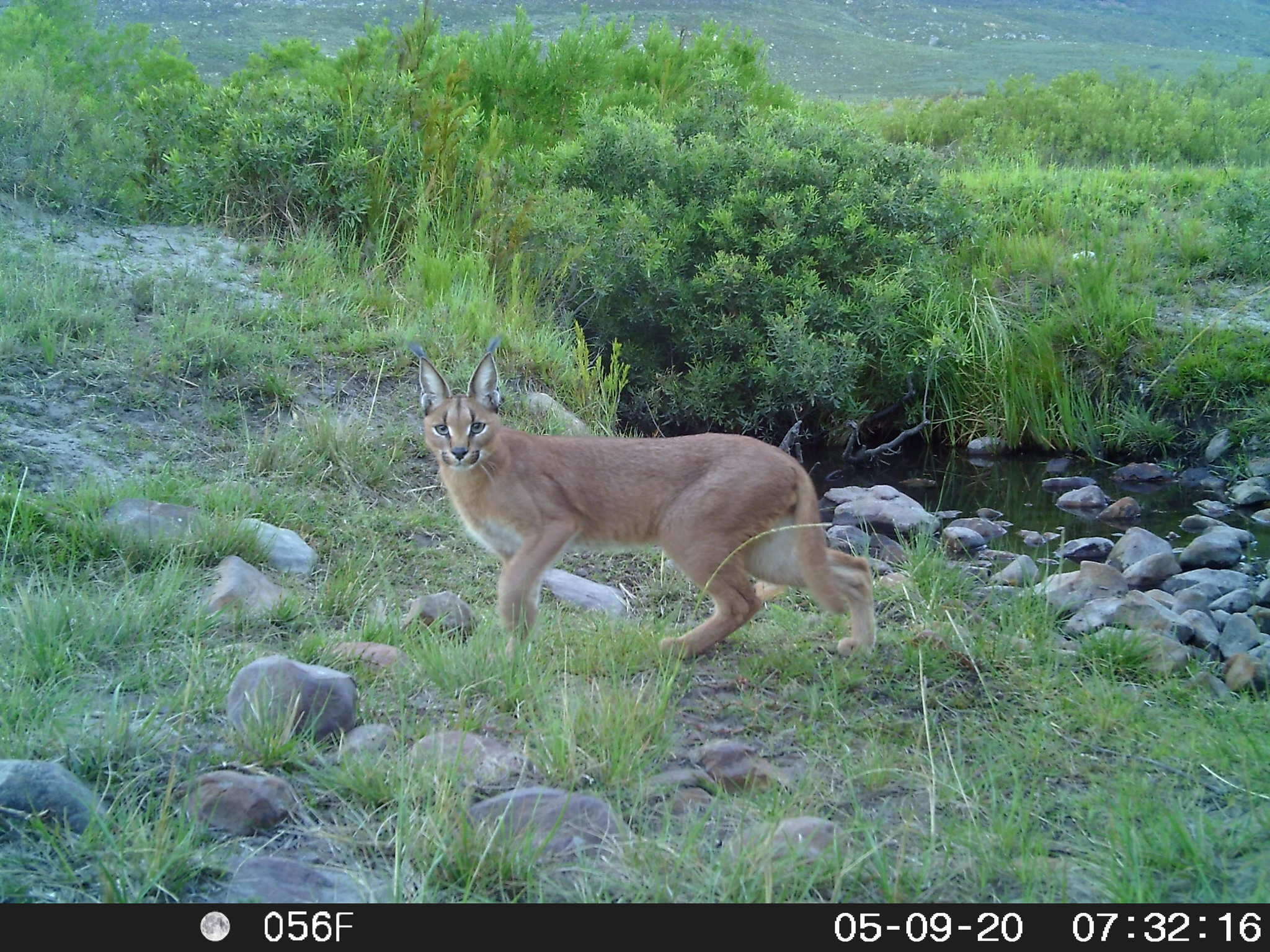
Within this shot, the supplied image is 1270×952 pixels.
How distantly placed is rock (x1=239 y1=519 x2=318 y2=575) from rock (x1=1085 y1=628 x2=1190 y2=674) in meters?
3.44

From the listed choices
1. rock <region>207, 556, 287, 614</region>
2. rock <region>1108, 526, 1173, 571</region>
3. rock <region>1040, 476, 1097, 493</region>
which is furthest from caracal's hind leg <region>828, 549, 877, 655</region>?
rock <region>1040, 476, 1097, 493</region>

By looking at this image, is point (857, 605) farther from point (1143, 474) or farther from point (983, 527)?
point (1143, 474)

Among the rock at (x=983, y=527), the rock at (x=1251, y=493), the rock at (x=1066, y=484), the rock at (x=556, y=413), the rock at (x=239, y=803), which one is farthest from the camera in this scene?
the rock at (x=1066, y=484)

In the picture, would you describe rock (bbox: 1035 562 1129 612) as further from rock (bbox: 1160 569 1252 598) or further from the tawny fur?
the tawny fur

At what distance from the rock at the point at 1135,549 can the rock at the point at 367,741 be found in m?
5.27

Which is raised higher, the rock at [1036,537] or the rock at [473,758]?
the rock at [473,758]

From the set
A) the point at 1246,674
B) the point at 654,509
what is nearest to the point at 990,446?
the point at 1246,674

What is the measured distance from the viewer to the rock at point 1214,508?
859cm

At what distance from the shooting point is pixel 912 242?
32.7 feet

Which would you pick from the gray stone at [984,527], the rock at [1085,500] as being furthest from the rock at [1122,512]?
the gray stone at [984,527]

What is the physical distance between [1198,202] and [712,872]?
12.5 meters

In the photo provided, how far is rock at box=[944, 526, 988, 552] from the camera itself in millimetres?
7832

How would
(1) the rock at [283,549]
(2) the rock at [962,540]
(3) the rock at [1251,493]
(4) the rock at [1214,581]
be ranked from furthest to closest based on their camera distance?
(3) the rock at [1251,493] < (2) the rock at [962,540] < (4) the rock at [1214,581] < (1) the rock at [283,549]

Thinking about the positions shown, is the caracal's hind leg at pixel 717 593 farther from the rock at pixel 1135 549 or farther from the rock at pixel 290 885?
the rock at pixel 1135 549
